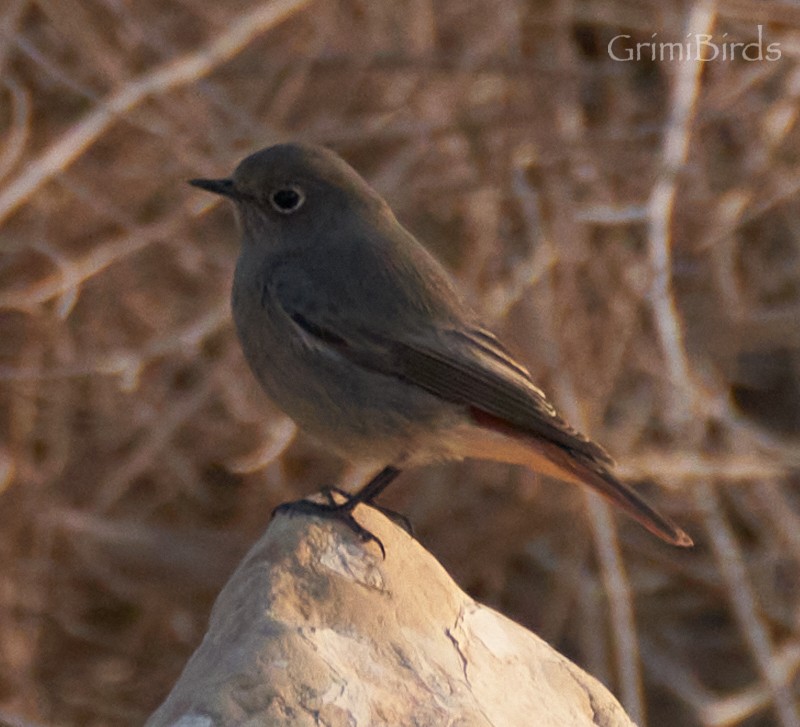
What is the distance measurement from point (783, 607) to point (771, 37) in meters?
2.64

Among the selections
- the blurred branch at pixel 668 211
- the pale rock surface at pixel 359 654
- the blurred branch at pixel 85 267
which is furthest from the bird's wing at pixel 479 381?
the blurred branch at pixel 85 267

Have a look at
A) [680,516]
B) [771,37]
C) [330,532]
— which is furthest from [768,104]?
[330,532]

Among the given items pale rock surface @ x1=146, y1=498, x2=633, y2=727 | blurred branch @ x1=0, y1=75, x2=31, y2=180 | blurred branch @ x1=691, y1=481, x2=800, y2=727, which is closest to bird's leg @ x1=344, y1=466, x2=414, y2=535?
pale rock surface @ x1=146, y1=498, x2=633, y2=727

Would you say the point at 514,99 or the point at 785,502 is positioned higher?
the point at 514,99

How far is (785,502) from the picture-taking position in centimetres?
630

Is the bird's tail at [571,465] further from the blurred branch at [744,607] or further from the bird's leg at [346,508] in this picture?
the blurred branch at [744,607]

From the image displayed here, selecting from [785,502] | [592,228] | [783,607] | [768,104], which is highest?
[768,104]

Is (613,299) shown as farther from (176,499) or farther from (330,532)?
(330,532)

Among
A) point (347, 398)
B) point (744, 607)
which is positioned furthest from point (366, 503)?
point (744, 607)

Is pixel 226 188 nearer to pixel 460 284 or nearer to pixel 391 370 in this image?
pixel 391 370

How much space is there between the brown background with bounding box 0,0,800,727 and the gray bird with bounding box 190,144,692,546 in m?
1.59

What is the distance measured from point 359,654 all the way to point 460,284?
3188 mm

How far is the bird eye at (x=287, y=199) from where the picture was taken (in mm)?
4246

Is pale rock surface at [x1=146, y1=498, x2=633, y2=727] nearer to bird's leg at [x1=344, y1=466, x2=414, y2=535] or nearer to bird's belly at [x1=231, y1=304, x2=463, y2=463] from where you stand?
bird's leg at [x1=344, y1=466, x2=414, y2=535]
